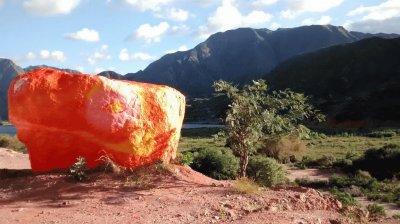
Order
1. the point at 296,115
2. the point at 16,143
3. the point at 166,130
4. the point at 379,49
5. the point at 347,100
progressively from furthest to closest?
1. the point at 379,49
2. the point at 347,100
3. the point at 16,143
4. the point at 296,115
5. the point at 166,130

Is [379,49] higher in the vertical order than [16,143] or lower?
higher

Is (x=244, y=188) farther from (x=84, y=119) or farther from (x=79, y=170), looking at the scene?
(x=84, y=119)

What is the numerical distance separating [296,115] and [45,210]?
7981 mm

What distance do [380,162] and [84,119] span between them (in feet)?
65.8

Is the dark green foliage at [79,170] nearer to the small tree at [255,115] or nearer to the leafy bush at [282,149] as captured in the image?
the small tree at [255,115]

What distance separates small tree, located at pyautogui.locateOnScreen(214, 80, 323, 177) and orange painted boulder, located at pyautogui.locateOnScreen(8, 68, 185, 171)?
2.14 meters

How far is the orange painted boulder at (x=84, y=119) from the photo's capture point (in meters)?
13.2

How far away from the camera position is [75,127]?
13.2 m

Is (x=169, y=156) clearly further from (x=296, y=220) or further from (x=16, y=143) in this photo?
(x=16, y=143)

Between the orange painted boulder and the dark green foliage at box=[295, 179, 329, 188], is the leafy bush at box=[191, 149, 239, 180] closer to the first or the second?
the dark green foliage at box=[295, 179, 329, 188]

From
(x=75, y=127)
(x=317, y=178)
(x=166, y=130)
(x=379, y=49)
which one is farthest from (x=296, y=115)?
(x=379, y=49)

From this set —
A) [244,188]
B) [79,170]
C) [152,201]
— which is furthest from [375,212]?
[79,170]

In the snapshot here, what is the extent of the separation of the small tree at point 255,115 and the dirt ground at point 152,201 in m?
1.90

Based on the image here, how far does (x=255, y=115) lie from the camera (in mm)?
14703
